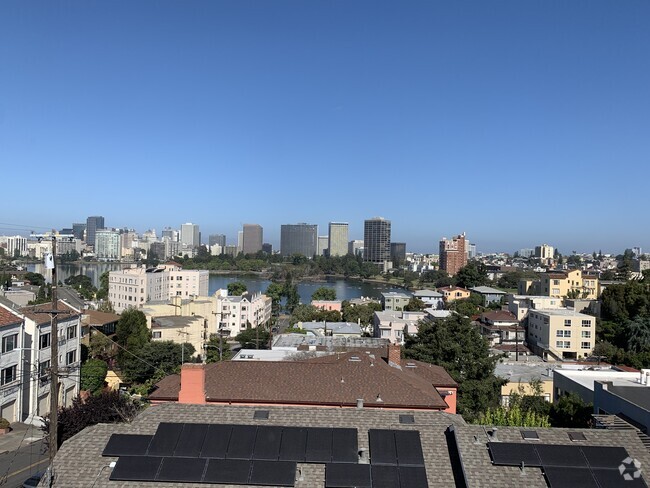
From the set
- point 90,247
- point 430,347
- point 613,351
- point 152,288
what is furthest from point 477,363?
point 90,247

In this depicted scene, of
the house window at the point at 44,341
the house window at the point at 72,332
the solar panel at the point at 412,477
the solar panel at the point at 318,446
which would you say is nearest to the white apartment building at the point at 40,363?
the house window at the point at 44,341

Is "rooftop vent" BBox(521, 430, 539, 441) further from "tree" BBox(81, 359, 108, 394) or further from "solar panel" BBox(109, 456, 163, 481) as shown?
"tree" BBox(81, 359, 108, 394)

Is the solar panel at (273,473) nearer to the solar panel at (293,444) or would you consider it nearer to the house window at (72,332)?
the solar panel at (293,444)

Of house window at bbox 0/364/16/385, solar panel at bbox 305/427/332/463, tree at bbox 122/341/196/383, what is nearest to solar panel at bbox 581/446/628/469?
solar panel at bbox 305/427/332/463

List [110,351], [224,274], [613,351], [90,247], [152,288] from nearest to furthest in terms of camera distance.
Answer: [110,351] < [613,351] < [152,288] < [224,274] < [90,247]

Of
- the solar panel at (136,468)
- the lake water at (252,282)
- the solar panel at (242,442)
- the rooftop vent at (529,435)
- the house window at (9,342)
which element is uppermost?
the rooftop vent at (529,435)

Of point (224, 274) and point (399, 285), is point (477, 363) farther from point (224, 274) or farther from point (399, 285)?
point (224, 274)

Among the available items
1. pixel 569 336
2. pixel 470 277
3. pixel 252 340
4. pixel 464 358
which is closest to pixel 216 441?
pixel 464 358
